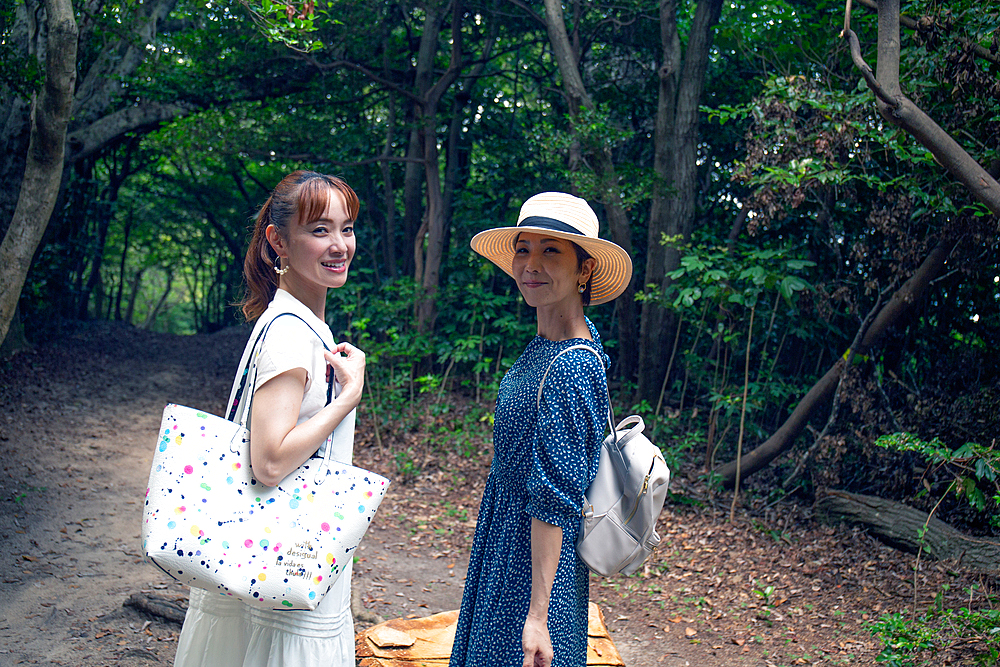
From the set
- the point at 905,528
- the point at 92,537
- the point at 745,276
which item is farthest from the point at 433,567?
the point at 905,528

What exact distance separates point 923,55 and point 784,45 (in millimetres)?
2190

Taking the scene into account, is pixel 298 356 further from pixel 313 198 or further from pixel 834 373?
pixel 834 373

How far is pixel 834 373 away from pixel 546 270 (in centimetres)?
473

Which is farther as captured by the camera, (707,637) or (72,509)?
(72,509)

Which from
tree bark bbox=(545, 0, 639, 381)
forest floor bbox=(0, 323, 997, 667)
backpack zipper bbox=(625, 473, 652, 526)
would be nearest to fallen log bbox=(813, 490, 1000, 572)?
forest floor bbox=(0, 323, 997, 667)

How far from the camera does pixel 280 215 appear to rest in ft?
6.14

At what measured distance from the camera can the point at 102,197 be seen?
15141 millimetres

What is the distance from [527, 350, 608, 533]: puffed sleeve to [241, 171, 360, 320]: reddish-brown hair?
73 cm

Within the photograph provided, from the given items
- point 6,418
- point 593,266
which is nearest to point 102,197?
point 6,418

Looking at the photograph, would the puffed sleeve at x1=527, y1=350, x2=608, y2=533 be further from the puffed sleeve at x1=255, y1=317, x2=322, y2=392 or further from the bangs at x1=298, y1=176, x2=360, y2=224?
the bangs at x1=298, y1=176, x2=360, y2=224

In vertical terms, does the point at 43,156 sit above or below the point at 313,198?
above

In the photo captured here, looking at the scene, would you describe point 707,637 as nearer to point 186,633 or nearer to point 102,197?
point 186,633

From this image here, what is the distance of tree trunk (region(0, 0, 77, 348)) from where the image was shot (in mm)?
4207

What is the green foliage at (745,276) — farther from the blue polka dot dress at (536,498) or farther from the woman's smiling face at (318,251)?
the woman's smiling face at (318,251)
